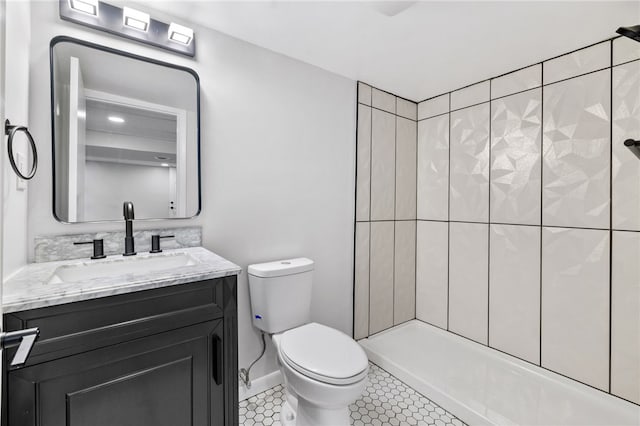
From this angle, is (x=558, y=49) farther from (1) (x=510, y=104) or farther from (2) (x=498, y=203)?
(2) (x=498, y=203)

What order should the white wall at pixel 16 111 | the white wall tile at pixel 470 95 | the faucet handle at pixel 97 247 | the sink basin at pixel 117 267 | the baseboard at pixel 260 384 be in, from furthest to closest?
1. the white wall tile at pixel 470 95
2. the baseboard at pixel 260 384
3. the faucet handle at pixel 97 247
4. the sink basin at pixel 117 267
5. the white wall at pixel 16 111

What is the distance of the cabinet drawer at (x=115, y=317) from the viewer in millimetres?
826

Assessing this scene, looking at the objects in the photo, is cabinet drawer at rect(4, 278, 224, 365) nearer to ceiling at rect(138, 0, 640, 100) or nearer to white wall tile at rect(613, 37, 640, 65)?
→ ceiling at rect(138, 0, 640, 100)

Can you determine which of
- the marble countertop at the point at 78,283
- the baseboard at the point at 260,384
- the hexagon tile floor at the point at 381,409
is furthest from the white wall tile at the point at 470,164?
the marble countertop at the point at 78,283

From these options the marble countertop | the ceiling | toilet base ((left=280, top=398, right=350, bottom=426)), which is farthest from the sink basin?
the ceiling

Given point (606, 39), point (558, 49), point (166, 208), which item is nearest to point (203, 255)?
point (166, 208)

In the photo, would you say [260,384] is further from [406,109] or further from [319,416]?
[406,109]

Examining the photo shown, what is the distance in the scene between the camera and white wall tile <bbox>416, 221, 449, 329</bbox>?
8.21 ft

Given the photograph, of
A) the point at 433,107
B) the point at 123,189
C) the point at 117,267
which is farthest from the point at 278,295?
the point at 433,107

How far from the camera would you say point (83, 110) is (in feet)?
4.39

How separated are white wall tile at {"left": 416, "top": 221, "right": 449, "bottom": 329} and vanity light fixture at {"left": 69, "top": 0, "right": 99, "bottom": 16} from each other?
2548 millimetres

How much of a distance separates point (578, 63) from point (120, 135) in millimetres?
2593

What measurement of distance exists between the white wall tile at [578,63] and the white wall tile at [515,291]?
3.17 ft

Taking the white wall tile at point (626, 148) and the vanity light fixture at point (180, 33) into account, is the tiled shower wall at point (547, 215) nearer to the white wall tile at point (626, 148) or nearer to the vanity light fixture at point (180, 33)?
the white wall tile at point (626, 148)
